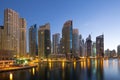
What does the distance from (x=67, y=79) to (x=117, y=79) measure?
1923 centimetres

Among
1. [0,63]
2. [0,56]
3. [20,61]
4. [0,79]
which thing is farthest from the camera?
[0,56]

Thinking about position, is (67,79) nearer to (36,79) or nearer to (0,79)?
(36,79)

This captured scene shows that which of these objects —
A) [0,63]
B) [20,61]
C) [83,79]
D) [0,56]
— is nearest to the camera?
[83,79]

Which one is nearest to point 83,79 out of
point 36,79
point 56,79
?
point 56,79

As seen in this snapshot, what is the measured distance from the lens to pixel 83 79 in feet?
254

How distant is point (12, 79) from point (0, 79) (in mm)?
4073

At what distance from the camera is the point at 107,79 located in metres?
78.9

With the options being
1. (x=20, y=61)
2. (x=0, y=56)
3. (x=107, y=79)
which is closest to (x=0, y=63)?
(x=20, y=61)

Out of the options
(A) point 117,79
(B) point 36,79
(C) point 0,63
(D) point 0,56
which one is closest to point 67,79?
(B) point 36,79

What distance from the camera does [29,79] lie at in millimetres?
74250

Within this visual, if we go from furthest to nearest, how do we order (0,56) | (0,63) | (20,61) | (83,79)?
(0,56) → (20,61) → (0,63) → (83,79)

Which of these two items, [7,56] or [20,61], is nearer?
[20,61]

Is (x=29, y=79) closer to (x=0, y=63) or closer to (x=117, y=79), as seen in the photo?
(x=117, y=79)

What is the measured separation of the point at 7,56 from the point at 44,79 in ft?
426
